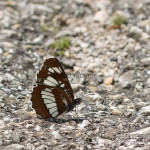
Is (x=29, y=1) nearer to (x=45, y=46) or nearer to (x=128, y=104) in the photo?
(x=45, y=46)

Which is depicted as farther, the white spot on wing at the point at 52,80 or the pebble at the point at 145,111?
the pebble at the point at 145,111

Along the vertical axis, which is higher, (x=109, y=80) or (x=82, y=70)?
(x=82, y=70)

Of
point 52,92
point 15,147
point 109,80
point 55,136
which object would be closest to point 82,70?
point 109,80

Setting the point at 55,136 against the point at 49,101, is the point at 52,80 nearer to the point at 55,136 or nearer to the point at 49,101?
the point at 49,101

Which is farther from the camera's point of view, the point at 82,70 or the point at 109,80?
the point at 82,70

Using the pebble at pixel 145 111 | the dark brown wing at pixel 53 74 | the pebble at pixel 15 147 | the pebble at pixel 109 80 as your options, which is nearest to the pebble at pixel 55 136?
the pebble at pixel 15 147

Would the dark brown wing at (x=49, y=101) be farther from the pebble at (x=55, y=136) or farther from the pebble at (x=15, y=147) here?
the pebble at (x=15, y=147)
